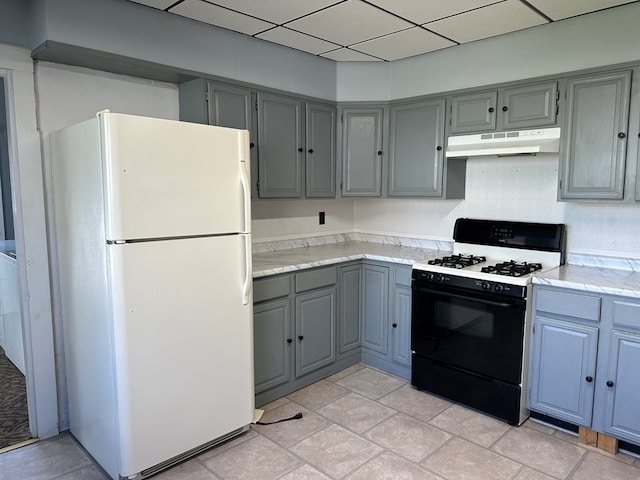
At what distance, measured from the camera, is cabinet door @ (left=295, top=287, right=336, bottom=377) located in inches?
123

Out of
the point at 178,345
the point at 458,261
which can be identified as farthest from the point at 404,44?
the point at 178,345

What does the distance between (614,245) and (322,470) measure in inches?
88.8

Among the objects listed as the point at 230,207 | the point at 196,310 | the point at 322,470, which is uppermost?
the point at 230,207

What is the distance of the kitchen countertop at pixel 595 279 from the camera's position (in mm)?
2348

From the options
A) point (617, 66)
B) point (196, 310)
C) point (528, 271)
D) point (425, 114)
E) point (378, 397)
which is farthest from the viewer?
point (425, 114)

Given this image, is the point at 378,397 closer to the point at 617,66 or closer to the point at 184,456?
the point at 184,456

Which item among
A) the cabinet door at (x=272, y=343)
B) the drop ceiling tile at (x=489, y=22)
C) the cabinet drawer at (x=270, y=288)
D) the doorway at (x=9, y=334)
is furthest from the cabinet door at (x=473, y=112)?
the doorway at (x=9, y=334)

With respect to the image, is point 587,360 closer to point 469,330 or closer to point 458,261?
point 469,330

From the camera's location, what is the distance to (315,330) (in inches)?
128

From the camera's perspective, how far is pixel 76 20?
227 centimetres

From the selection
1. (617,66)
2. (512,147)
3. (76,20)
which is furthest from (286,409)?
(617,66)

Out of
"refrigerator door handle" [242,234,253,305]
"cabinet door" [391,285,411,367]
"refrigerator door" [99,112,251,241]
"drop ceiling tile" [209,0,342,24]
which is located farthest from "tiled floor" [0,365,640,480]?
"drop ceiling tile" [209,0,342,24]

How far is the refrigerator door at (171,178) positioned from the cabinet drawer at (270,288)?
51 cm

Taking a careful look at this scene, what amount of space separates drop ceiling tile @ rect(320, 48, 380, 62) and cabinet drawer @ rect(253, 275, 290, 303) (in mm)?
1742
